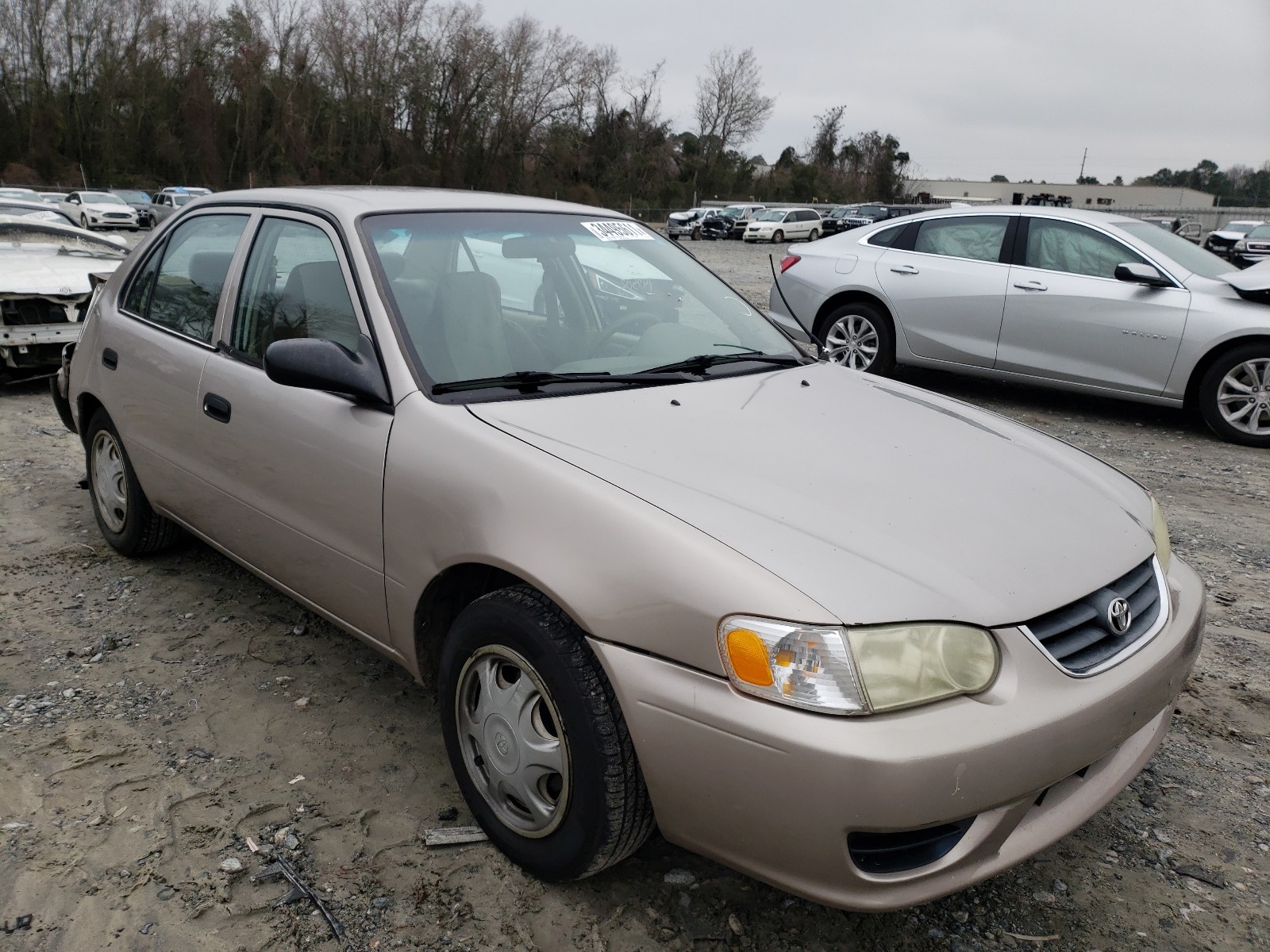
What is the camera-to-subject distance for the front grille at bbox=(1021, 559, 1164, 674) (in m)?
1.97

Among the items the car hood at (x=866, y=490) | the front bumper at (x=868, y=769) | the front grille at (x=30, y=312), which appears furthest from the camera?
the front grille at (x=30, y=312)

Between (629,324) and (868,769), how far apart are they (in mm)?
1756

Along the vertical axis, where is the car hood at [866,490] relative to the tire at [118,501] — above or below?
above

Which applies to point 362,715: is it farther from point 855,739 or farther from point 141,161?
point 141,161

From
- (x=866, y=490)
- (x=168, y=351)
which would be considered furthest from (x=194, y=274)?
(x=866, y=490)

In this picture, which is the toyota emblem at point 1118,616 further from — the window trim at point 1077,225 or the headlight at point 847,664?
the window trim at point 1077,225

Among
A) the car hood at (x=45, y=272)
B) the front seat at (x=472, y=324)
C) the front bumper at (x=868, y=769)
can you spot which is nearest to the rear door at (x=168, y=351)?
the front seat at (x=472, y=324)

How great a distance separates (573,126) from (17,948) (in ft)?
219

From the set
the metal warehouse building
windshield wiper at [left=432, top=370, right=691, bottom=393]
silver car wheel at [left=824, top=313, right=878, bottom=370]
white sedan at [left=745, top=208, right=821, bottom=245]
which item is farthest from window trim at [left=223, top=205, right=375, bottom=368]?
the metal warehouse building

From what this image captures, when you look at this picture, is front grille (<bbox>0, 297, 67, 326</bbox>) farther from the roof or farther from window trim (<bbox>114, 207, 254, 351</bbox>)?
the roof

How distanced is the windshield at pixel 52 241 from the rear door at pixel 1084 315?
25.8 feet

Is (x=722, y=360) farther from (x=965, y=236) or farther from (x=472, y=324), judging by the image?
(x=965, y=236)

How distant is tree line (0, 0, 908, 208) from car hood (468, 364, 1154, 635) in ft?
171

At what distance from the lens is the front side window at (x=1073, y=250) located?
714cm
